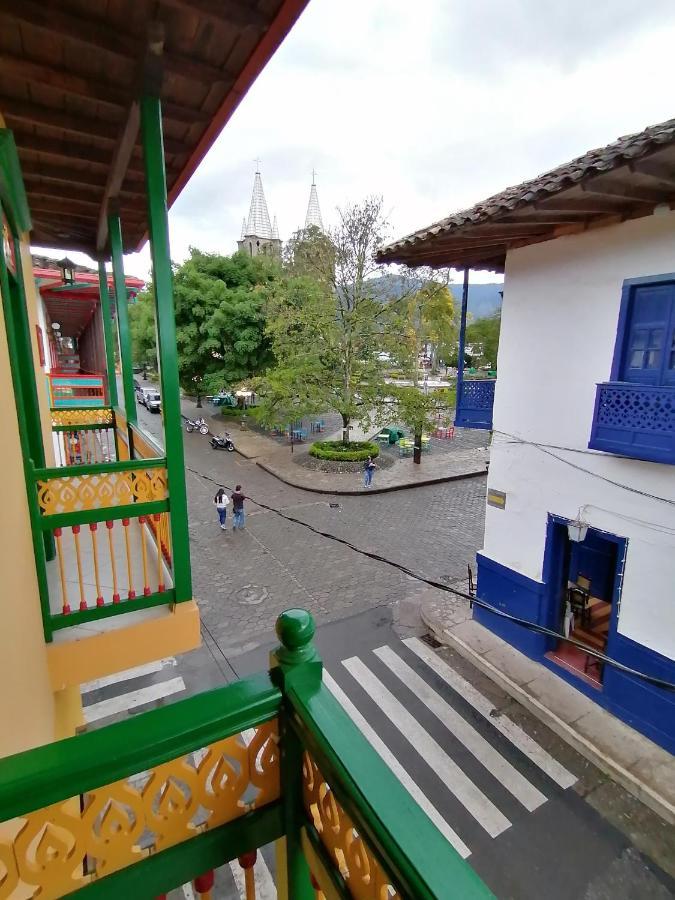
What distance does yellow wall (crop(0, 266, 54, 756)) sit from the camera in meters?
2.21

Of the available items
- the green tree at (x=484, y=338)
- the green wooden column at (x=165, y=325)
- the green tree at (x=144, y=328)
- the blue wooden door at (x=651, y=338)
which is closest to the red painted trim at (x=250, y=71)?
the green wooden column at (x=165, y=325)

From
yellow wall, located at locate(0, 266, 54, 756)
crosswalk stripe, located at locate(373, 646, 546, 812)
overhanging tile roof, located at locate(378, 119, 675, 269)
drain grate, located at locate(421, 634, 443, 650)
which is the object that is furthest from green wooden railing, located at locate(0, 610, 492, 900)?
drain grate, located at locate(421, 634, 443, 650)

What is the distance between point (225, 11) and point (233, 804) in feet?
10.9

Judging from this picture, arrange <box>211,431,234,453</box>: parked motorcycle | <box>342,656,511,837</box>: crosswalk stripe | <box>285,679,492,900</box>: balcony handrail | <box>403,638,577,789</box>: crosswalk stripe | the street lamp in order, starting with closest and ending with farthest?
<box>285,679,492,900</box>: balcony handrail, <box>342,656,511,837</box>: crosswalk stripe, <box>403,638,577,789</box>: crosswalk stripe, the street lamp, <box>211,431,234,453</box>: parked motorcycle

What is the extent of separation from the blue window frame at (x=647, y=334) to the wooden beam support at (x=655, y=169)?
3.26ft

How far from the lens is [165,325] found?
3178 millimetres

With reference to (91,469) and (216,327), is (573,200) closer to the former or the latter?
(91,469)

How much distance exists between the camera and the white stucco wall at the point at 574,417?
523cm

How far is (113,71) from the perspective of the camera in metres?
2.78

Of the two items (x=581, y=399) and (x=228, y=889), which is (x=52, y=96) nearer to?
(x=581, y=399)

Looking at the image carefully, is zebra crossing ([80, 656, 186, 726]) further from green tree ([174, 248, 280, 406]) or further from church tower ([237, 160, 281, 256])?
church tower ([237, 160, 281, 256])

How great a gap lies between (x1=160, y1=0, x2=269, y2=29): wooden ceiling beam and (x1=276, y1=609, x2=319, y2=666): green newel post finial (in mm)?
2732

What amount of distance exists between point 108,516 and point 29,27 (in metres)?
2.79

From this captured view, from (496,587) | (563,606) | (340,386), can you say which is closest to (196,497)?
(340,386)
